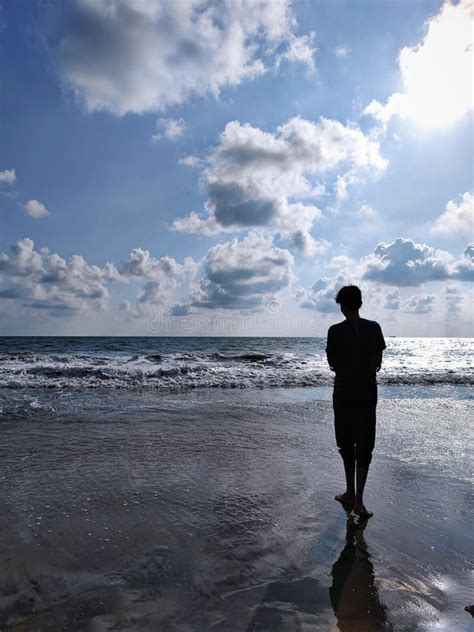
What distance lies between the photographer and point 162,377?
15078 mm

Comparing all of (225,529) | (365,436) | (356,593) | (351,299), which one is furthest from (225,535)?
(351,299)

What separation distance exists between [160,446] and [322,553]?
3.48 m

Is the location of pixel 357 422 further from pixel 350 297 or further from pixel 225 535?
pixel 225 535

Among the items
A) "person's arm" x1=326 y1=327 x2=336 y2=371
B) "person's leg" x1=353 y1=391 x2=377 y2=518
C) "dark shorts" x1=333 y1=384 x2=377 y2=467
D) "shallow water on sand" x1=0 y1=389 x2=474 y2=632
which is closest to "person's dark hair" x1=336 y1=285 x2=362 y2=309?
"person's arm" x1=326 y1=327 x2=336 y2=371

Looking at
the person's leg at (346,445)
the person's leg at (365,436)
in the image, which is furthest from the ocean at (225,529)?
the person's leg at (365,436)

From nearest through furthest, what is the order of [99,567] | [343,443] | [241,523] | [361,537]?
1. [99,567]
2. [361,537]
3. [241,523]
4. [343,443]

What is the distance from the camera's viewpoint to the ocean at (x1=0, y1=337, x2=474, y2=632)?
2354mm

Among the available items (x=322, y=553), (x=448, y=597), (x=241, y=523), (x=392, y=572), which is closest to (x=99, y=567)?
(x=241, y=523)

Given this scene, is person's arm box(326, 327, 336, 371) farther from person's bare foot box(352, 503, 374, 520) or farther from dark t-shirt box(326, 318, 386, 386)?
person's bare foot box(352, 503, 374, 520)

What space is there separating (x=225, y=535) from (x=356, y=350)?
2.13m

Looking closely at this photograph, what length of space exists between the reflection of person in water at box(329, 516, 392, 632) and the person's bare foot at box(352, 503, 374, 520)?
0.49m

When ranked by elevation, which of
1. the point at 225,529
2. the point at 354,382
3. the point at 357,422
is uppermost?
the point at 354,382

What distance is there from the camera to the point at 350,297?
410 cm

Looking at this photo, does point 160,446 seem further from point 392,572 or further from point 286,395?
point 286,395
